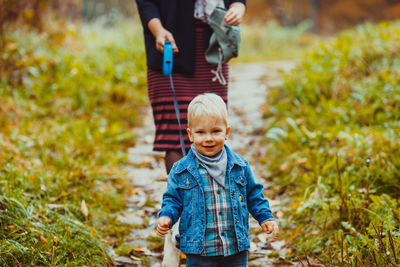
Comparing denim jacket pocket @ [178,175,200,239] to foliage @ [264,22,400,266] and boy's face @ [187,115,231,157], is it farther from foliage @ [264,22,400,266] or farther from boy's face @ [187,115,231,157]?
foliage @ [264,22,400,266]

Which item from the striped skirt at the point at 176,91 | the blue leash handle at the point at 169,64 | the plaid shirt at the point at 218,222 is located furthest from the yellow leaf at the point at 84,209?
the plaid shirt at the point at 218,222

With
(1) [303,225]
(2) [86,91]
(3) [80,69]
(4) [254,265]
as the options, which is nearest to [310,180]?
(1) [303,225]

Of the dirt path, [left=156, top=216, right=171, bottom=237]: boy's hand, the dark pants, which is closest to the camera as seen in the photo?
[left=156, top=216, right=171, bottom=237]: boy's hand

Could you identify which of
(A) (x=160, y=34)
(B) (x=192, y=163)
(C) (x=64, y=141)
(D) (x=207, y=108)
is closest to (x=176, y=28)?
(A) (x=160, y=34)

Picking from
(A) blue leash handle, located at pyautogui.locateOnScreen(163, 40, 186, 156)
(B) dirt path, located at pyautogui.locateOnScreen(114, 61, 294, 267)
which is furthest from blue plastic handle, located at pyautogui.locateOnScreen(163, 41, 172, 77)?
(B) dirt path, located at pyautogui.locateOnScreen(114, 61, 294, 267)

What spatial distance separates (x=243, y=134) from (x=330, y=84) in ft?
4.02

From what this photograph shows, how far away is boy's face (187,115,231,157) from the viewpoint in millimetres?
1910

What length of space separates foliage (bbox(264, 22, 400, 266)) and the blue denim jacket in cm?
46

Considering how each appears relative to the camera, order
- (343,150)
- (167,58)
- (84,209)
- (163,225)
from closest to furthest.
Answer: (163,225), (167,58), (84,209), (343,150)

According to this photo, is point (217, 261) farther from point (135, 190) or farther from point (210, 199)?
point (135, 190)

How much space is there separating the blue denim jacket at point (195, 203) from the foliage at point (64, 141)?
2.71 feet

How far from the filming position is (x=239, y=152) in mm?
4660

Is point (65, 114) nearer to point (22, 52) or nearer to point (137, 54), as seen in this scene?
point (22, 52)

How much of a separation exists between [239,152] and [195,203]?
109 inches
